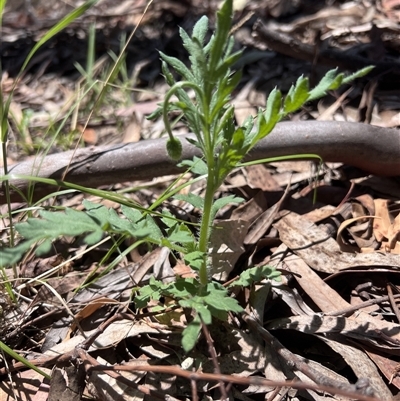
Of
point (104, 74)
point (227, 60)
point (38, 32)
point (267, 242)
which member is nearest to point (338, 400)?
point (267, 242)

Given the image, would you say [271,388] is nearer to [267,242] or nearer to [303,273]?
[303,273]

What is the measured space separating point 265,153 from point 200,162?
0.49 meters

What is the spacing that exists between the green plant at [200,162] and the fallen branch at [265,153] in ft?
1.49

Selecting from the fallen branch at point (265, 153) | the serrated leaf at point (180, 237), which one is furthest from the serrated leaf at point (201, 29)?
the fallen branch at point (265, 153)

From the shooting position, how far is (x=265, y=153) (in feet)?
6.45

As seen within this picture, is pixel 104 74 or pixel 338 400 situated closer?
pixel 338 400

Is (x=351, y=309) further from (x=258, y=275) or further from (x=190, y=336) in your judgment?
Result: (x=190, y=336)

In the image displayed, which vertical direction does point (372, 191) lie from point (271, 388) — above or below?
above

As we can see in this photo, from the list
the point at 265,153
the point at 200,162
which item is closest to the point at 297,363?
the point at 200,162

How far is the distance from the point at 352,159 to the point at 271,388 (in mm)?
999

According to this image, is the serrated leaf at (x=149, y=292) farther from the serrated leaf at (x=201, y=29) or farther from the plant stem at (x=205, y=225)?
the serrated leaf at (x=201, y=29)

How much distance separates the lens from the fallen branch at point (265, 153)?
195cm

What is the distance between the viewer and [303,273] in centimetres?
170

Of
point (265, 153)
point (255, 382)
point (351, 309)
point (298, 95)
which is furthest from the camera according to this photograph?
point (265, 153)
